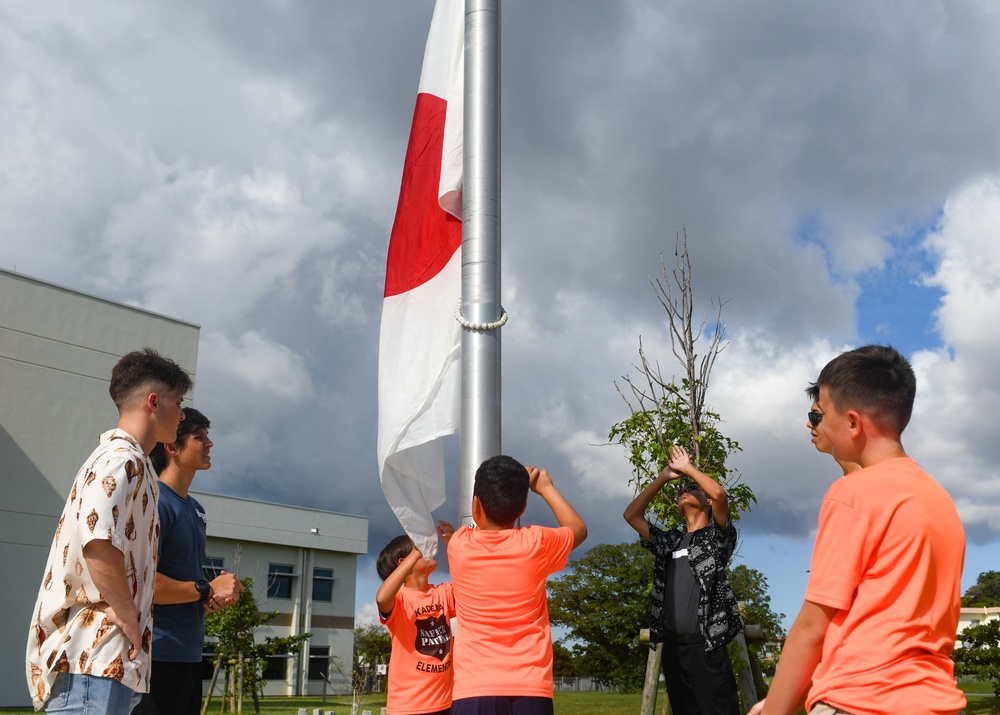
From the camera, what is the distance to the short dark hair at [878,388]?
2725mm

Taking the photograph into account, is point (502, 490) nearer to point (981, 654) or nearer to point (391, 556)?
point (391, 556)

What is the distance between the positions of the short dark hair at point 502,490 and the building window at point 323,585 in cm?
3982

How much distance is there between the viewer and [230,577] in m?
4.17

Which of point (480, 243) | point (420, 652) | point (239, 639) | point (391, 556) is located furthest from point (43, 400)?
point (480, 243)

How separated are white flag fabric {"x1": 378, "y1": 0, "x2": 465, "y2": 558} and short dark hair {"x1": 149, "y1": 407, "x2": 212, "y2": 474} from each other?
1030 millimetres

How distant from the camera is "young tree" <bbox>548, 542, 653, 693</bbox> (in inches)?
1421

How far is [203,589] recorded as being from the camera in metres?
4.08

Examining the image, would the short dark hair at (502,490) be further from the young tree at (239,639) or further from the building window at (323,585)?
the building window at (323,585)

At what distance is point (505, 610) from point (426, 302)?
2192 millimetres

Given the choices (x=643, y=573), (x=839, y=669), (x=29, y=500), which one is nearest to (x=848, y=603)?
(x=839, y=669)

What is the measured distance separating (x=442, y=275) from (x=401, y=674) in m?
2.21

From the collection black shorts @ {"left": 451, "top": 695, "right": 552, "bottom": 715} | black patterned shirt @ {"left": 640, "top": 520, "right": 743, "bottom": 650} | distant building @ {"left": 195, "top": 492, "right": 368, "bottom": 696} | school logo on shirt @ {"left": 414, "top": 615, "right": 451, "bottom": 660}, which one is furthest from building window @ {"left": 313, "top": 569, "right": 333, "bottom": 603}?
black shorts @ {"left": 451, "top": 695, "right": 552, "bottom": 715}

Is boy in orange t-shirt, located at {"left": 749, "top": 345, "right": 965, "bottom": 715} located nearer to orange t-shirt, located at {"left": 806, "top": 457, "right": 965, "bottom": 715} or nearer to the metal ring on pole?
orange t-shirt, located at {"left": 806, "top": 457, "right": 965, "bottom": 715}

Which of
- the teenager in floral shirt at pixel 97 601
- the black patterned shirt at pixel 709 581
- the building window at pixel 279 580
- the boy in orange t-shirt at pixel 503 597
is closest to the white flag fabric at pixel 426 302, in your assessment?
the boy in orange t-shirt at pixel 503 597
